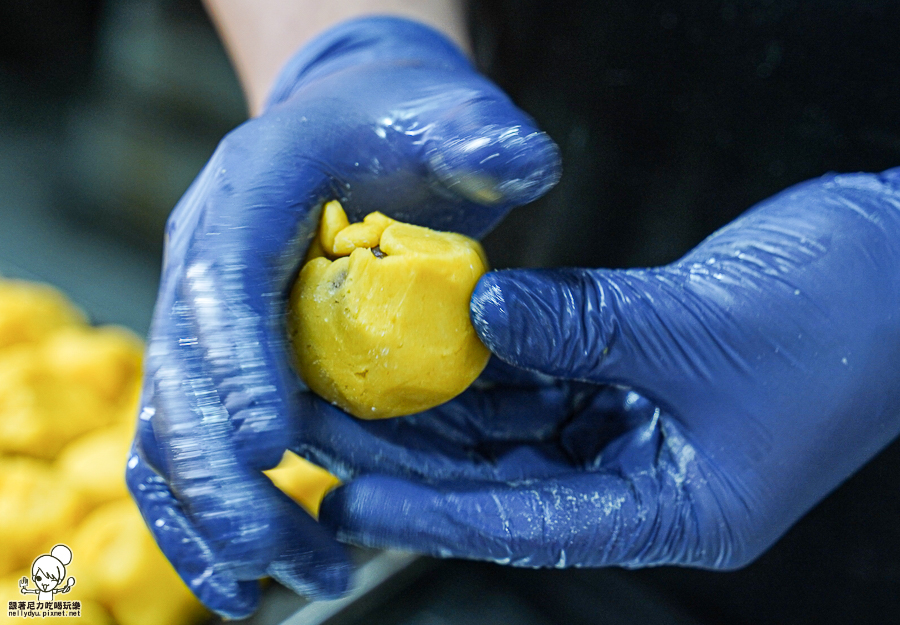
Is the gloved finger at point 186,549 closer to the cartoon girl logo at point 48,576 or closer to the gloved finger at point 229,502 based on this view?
the gloved finger at point 229,502

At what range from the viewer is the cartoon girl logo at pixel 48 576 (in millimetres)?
1005

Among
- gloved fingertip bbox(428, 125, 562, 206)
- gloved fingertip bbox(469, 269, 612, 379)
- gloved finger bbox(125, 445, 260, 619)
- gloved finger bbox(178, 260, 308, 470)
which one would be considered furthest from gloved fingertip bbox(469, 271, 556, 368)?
gloved finger bbox(125, 445, 260, 619)

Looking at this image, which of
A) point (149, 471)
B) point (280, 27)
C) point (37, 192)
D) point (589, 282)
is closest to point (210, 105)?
point (280, 27)

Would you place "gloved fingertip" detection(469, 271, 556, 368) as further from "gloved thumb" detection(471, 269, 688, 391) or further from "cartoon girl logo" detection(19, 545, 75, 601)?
"cartoon girl logo" detection(19, 545, 75, 601)

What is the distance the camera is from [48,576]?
1021 mm

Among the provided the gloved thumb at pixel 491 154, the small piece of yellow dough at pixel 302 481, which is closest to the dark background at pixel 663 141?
the small piece of yellow dough at pixel 302 481

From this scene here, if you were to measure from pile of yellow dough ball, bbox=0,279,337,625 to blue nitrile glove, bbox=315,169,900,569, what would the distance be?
492 mm

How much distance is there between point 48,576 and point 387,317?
31.7 inches

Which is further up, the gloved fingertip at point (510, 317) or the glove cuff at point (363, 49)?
the glove cuff at point (363, 49)

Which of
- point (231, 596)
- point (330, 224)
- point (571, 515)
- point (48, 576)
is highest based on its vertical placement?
point (330, 224)

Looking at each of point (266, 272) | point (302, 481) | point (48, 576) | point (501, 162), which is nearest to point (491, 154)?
point (501, 162)

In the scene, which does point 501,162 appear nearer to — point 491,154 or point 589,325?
point 491,154

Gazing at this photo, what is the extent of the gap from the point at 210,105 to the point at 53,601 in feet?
4.46

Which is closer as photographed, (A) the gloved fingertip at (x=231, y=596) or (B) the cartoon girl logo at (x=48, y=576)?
(A) the gloved fingertip at (x=231, y=596)
